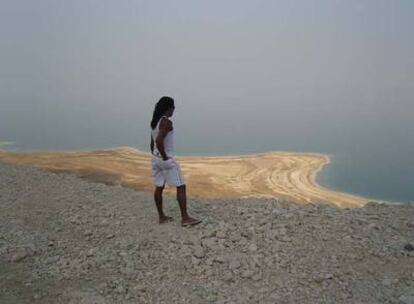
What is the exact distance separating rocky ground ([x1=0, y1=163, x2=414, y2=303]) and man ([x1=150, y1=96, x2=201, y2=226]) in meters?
0.46

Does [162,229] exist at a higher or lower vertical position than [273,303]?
higher

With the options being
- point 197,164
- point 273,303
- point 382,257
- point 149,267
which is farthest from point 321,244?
point 197,164

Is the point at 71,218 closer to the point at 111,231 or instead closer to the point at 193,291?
the point at 111,231

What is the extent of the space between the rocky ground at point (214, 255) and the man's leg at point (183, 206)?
0.43 ft

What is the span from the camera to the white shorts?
6363 mm

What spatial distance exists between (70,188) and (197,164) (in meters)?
16.9

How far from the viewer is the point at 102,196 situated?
28.6ft

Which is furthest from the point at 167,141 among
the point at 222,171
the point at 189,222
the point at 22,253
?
the point at 222,171

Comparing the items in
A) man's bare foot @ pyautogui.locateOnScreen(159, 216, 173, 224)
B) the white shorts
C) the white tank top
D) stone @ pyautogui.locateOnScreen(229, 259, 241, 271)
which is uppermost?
the white tank top

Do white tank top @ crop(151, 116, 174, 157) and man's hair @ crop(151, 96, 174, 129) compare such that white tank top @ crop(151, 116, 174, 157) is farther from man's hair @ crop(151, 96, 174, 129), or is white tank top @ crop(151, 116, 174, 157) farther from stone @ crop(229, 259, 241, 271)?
stone @ crop(229, 259, 241, 271)

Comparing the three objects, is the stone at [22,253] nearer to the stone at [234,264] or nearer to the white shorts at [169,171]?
the white shorts at [169,171]

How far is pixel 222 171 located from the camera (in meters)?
25.1

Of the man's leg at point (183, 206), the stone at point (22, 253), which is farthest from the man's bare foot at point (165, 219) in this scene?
the stone at point (22, 253)

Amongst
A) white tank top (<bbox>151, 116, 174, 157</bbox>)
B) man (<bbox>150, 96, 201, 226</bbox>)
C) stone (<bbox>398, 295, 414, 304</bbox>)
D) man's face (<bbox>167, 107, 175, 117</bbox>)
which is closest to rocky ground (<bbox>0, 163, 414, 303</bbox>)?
stone (<bbox>398, 295, 414, 304</bbox>)
